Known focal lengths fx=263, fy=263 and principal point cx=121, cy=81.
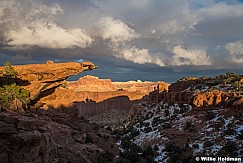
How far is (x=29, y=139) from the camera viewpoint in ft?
47.3

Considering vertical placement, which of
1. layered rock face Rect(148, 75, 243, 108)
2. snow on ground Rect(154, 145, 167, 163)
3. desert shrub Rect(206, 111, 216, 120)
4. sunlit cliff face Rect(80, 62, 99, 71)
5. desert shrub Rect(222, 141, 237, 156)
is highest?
sunlit cliff face Rect(80, 62, 99, 71)

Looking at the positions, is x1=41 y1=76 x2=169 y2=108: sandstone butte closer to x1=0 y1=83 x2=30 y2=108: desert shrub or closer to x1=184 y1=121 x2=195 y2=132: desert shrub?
x1=0 y1=83 x2=30 y2=108: desert shrub

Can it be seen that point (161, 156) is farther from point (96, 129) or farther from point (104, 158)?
point (96, 129)

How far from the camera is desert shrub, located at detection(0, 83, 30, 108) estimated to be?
24922 mm

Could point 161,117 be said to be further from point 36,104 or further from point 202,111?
point 36,104

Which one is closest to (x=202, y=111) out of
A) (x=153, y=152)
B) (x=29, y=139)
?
(x=153, y=152)

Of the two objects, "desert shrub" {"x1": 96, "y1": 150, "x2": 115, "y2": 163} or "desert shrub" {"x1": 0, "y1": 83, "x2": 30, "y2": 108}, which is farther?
"desert shrub" {"x1": 0, "y1": 83, "x2": 30, "y2": 108}

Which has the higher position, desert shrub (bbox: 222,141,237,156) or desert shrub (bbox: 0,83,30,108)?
desert shrub (bbox: 0,83,30,108)

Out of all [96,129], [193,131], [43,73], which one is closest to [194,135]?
[193,131]

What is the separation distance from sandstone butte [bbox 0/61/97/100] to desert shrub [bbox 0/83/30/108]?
870 millimetres

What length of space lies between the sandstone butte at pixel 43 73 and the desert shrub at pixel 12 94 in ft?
2.86

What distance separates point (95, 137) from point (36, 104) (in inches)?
322

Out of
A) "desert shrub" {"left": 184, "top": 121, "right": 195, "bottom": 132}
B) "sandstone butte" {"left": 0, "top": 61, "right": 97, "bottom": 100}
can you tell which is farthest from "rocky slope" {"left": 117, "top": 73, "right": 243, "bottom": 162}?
"sandstone butte" {"left": 0, "top": 61, "right": 97, "bottom": 100}

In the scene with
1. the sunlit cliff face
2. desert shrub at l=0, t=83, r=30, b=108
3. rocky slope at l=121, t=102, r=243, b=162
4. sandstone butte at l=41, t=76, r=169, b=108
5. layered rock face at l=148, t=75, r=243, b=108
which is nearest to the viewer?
rocky slope at l=121, t=102, r=243, b=162
